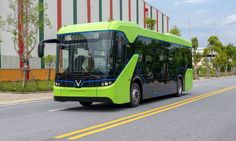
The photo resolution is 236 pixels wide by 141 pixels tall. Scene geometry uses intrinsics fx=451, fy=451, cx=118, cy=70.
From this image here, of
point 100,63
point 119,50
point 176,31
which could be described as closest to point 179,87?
point 119,50

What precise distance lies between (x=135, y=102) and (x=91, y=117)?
3.47 metres

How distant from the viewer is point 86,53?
14570mm

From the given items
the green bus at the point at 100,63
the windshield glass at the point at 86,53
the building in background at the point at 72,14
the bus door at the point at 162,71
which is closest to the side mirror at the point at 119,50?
the green bus at the point at 100,63

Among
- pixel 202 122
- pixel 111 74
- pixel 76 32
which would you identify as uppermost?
pixel 76 32

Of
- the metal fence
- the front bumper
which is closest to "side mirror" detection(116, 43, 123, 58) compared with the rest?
the front bumper

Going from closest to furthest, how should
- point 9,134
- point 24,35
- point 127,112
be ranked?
point 9,134
point 127,112
point 24,35

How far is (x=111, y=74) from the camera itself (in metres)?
14.4

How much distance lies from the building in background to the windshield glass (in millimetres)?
22353

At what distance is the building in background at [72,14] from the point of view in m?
37.0

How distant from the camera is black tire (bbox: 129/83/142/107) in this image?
15773 millimetres

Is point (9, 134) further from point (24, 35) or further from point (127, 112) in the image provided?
point (24, 35)

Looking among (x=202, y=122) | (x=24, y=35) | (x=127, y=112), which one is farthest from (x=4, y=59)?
(x=202, y=122)

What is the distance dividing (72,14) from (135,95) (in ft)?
101

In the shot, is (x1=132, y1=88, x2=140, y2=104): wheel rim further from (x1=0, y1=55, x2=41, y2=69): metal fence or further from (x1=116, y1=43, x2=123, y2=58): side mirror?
(x1=0, y1=55, x2=41, y2=69): metal fence
